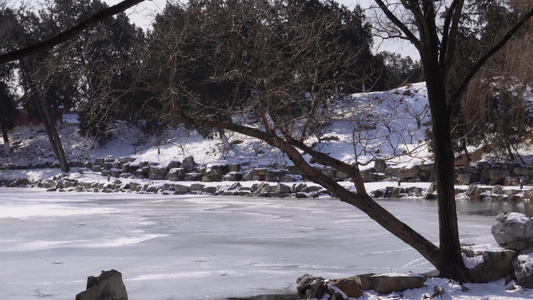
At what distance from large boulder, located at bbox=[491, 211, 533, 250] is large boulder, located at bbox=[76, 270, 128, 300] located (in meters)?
4.36

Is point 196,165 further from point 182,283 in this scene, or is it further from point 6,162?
point 182,283

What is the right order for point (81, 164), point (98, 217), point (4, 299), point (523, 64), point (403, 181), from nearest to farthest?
1. point (4, 299)
2. point (98, 217)
3. point (523, 64)
4. point (403, 181)
5. point (81, 164)

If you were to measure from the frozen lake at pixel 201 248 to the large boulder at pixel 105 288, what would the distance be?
4.02 ft

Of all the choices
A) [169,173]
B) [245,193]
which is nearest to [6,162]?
[169,173]

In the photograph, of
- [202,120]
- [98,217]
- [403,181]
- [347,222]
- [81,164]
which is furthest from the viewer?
[81,164]

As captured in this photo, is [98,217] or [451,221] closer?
[451,221]

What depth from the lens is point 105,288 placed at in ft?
17.8

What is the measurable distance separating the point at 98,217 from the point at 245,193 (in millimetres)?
10609

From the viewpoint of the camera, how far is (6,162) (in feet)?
129

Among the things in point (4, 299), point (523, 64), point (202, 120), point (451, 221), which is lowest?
point (4, 299)

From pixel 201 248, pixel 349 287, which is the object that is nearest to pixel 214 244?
pixel 201 248

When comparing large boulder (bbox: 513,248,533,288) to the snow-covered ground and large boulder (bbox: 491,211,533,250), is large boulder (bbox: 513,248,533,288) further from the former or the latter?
large boulder (bbox: 491,211,533,250)

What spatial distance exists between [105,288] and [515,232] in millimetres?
4564

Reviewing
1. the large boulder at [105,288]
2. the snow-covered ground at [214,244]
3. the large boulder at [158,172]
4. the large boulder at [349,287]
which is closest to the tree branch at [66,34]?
the large boulder at [105,288]
